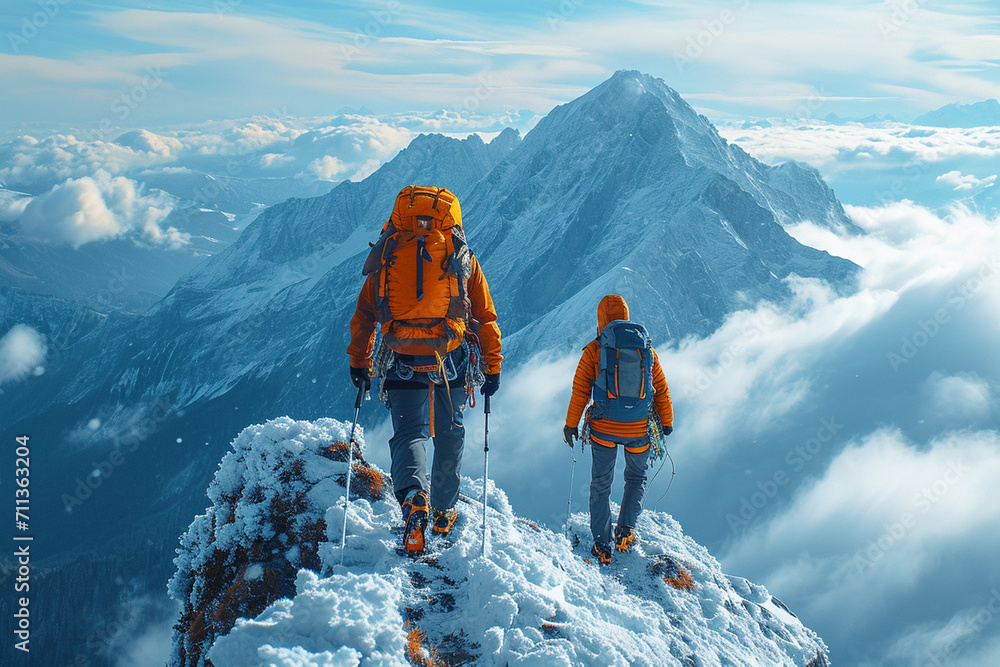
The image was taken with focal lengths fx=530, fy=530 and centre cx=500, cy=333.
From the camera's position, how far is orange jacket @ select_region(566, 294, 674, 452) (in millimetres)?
9305

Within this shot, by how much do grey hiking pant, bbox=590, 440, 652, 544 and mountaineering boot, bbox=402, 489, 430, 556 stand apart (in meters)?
3.88

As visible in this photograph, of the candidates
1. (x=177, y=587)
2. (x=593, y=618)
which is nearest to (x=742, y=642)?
(x=593, y=618)

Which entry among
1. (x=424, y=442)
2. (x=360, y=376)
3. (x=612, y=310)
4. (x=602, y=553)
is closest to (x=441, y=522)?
(x=424, y=442)

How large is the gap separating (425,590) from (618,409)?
4.40 meters

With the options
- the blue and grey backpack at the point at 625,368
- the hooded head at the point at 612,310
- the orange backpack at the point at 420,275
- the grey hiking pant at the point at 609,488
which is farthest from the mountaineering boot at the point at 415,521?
the hooded head at the point at 612,310

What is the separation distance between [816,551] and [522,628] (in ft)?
707

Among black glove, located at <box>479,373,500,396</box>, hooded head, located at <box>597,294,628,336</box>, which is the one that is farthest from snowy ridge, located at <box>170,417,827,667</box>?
hooded head, located at <box>597,294,628,336</box>

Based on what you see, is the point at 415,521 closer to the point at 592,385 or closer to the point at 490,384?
the point at 490,384

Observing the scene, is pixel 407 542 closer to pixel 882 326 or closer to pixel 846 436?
pixel 846 436

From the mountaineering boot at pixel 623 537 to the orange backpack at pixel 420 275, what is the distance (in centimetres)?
555

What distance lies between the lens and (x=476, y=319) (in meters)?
7.61

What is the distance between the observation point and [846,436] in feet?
604

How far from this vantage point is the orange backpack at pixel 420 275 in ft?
22.3

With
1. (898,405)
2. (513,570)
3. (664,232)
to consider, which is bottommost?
(513,570)
